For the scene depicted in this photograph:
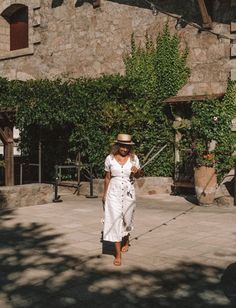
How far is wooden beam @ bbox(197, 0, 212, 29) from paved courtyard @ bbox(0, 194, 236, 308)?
501cm

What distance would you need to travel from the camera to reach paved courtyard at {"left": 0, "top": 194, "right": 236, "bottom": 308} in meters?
4.23

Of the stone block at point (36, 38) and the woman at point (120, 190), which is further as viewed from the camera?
the stone block at point (36, 38)

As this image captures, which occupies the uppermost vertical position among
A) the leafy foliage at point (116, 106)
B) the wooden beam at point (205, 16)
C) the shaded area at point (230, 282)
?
the wooden beam at point (205, 16)

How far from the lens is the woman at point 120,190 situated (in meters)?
5.53

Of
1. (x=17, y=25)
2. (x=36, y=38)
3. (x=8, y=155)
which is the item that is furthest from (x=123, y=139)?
(x=17, y=25)

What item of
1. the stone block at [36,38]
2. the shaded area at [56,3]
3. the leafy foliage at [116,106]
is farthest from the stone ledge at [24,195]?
the shaded area at [56,3]

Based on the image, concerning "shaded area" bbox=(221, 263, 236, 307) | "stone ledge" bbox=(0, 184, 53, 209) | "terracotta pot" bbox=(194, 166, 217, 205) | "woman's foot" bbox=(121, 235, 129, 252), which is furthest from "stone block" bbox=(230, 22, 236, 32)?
"shaded area" bbox=(221, 263, 236, 307)

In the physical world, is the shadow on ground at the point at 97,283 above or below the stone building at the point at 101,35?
below

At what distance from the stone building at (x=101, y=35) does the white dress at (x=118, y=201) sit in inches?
202

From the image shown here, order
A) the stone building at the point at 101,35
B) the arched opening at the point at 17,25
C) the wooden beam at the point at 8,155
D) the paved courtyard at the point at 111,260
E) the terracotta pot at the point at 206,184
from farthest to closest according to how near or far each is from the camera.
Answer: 1. the arched opening at the point at 17,25
2. the wooden beam at the point at 8,155
3. the stone building at the point at 101,35
4. the terracotta pot at the point at 206,184
5. the paved courtyard at the point at 111,260

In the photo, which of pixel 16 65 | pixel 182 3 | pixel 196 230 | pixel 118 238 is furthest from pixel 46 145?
pixel 118 238

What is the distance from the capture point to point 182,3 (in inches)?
479

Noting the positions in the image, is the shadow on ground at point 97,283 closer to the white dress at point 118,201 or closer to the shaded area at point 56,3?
the white dress at point 118,201

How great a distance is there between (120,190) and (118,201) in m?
0.13
